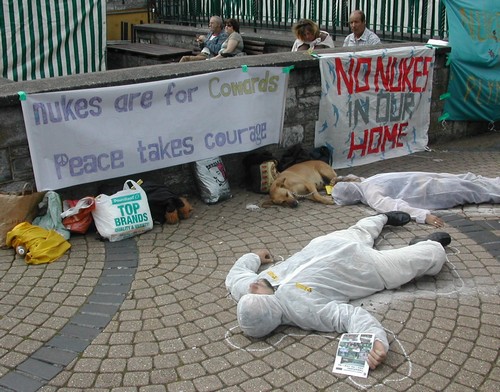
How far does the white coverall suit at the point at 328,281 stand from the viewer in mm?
4082

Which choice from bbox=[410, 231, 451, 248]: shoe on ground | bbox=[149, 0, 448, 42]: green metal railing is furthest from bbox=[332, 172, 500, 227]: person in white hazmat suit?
bbox=[149, 0, 448, 42]: green metal railing

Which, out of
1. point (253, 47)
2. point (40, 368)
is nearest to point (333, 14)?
point (253, 47)

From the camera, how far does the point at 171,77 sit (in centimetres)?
645

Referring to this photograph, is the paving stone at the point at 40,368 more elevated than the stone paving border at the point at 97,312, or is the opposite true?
the stone paving border at the point at 97,312

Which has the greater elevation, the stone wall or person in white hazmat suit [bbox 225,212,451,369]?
the stone wall

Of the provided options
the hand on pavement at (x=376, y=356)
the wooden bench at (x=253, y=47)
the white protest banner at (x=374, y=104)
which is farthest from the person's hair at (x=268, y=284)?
the wooden bench at (x=253, y=47)

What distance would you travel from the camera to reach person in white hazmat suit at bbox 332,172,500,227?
6.24 metres

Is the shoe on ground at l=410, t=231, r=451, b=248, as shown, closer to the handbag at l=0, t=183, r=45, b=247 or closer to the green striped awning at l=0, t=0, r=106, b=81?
the handbag at l=0, t=183, r=45, b=247

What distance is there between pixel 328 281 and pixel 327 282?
1 centimetres

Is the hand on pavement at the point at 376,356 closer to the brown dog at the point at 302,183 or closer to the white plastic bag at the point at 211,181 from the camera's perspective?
the brown dog at the point at 302,183

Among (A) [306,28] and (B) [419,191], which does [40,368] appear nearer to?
(B) [419,191]

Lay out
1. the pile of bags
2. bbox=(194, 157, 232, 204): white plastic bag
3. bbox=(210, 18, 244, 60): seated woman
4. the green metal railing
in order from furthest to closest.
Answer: bbox=(210, 18, 244, 60): seated woman, the green metal railing, bbox=(194, 157, 232, 204): white plastic bag, the pile of bags

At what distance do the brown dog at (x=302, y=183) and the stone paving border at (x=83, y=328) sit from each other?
171 centimetres

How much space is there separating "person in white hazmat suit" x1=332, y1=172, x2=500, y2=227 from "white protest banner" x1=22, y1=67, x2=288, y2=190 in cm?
133
